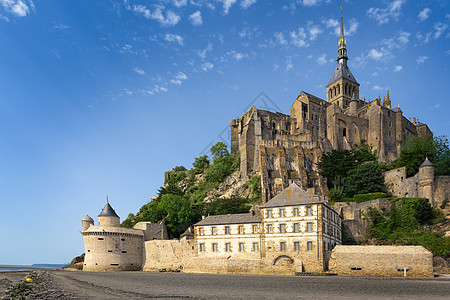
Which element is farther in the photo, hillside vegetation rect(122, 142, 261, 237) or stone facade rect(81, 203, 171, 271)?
hillside vegetation rect(122, 142, 261, 237)

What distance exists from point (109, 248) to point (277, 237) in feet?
77.4

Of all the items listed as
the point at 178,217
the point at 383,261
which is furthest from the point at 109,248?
the point at 383,261

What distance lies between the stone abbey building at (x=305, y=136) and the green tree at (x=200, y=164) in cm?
718

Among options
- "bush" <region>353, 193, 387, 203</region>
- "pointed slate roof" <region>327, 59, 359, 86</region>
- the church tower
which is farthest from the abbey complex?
"pointed slate roof" <region>327, 59, 359, 86</region>

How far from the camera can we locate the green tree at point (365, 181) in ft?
183

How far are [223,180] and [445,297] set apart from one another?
57.7 metres

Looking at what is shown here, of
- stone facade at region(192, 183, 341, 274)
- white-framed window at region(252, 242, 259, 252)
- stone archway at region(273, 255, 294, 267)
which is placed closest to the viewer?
stone facade at region(192, 183, 341, 274)

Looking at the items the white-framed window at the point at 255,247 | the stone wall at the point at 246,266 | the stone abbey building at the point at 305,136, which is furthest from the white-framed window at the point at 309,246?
the stone abbey building at the point at 305,136

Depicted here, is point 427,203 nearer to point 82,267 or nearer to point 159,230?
point 159,230

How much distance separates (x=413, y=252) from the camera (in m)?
31.1

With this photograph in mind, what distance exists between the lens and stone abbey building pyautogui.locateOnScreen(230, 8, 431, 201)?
65.9 meters

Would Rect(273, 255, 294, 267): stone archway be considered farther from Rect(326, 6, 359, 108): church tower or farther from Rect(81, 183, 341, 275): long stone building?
Rect(326, 6, 359, 108): church tower

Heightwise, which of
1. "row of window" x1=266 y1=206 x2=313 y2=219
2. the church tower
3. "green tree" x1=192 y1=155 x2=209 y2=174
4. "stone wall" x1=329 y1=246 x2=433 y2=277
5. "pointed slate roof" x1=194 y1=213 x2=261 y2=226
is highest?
the church tower

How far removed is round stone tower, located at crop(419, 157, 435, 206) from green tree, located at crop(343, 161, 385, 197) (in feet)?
22.5
